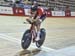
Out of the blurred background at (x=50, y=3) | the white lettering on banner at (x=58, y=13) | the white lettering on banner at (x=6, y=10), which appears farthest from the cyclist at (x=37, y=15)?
the white lettering on banner at (x=58, y=13)

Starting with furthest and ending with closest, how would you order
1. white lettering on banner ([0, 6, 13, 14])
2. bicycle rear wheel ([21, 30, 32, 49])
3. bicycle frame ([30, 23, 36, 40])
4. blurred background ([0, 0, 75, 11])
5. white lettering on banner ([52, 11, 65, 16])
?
white lettering on banner ([52, 11, 65, 16])
blurred background ([0, 0, 75, 11])
white lettering on banner ([0, 6, 13, 14])
bicycle frame ([30, 23, 36, 40])
bicycle rear wheel ([21, 30, 32, 49])

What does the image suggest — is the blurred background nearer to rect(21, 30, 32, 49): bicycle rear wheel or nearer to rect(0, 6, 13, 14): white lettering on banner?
rect(0, 6, 13, 14): white lettering on banner

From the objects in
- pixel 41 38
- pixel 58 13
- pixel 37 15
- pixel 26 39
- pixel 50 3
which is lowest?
pixel 58 13

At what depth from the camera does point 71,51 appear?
34.3ft

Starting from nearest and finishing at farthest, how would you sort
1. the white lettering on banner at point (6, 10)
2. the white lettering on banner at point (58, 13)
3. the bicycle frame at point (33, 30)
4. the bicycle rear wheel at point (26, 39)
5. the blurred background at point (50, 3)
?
the bicycle rear wheel at point (26, 39) < the bicycle frame at point (33, 30) < the white lettering on banner at point (6, 10) < the blurred background at point (50, 3) < the white lettering on banner at point (58, 13)

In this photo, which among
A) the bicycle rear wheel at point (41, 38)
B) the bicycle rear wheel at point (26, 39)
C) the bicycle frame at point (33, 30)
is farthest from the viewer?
the bicycle rear wheel at point (41, 38)

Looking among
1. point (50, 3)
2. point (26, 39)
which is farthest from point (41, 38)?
point (50, 3)

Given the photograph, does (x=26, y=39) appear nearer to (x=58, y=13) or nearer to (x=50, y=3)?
(x=58, y=13)

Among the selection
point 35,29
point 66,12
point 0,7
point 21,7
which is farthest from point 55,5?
point 35,29

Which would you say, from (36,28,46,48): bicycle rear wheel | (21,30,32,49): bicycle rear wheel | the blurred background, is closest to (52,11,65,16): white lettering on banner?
the blurred background

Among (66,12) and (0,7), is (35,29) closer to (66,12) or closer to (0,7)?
(0,7)

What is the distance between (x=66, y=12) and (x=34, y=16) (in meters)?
20.7

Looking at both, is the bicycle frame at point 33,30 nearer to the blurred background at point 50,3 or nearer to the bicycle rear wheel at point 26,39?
the bicycle rear wheel at point 26,39

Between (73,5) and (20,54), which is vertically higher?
(20,54)
